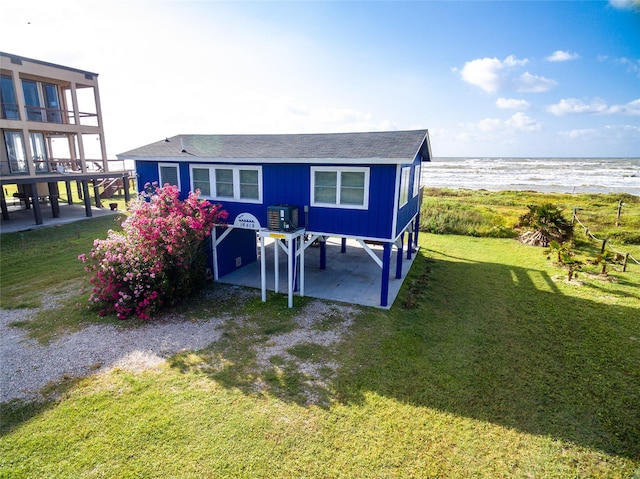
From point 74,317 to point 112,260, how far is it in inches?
69.3

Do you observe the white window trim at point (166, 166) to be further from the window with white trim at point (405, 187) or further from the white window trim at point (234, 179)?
the window with white trim at point (405, 187)

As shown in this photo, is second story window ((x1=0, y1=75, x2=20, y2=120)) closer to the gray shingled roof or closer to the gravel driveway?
the gray shingled roof

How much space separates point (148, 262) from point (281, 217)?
387 centimetres

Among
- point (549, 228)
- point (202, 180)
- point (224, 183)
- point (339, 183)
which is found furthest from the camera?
point (549, 228)

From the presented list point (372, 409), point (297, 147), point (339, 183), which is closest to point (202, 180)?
point (297, 147)

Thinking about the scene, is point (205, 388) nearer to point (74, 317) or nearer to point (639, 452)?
point (74, 317)

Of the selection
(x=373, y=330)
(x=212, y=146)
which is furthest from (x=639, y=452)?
(x=212, y=146)

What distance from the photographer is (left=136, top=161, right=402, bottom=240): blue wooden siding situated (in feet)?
30.9

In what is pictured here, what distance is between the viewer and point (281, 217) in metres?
10.0

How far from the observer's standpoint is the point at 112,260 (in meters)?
9.44

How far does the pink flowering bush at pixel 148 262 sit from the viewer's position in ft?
30.8

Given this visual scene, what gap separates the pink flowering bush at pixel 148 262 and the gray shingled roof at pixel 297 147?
7.86 feet

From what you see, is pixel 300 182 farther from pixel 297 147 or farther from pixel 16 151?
pixel 16 151

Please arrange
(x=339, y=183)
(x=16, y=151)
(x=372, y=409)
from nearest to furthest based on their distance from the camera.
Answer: (x=372, y=409)
(x=339, y=183)
(x=16, y=151)
